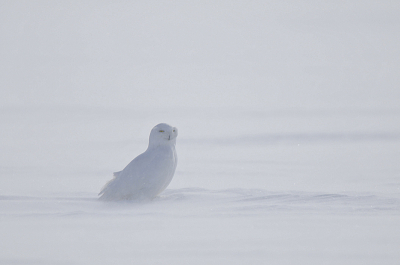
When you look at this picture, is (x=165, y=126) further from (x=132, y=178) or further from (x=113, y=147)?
(x=113, y=147)

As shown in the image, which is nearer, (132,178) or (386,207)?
(386,207)

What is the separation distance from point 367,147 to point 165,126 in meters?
7.04

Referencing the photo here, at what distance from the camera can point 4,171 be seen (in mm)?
10625

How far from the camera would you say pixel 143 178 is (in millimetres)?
8109

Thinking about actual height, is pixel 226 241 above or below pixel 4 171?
below

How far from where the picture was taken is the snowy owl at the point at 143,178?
8062mm

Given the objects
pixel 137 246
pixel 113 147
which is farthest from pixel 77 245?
pixel 113 147

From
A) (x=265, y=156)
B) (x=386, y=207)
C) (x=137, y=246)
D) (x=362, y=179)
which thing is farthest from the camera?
(x=265, y=156)

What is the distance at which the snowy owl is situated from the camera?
8.06 metres

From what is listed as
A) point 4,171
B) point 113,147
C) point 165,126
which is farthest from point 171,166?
point 113,147

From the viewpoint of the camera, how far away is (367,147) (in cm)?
1398

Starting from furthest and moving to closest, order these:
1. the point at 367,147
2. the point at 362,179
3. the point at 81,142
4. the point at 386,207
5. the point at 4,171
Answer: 1. the point at 81,142
2. the point at 367,147
3. the point at 4,171
4. the point at 362,179
5. the point at 386,207

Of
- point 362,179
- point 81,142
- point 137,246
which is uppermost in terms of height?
point 81,142

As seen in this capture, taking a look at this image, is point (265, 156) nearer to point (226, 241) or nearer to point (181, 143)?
point (181, 143)
